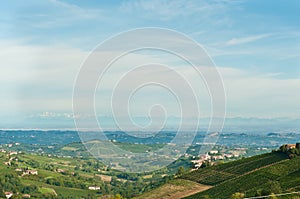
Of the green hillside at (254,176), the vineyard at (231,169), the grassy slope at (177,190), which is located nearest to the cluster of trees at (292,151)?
the green hillside at (254,176)

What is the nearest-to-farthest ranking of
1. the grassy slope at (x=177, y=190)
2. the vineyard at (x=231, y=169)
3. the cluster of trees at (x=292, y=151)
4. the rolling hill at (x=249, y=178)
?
the rolling hill at (x=249, y=178), the cluster of trees at (x=292, y=151), the grassy slope at (x=177, y=190), the vineyard at (x=231, y=169)

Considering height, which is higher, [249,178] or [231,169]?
[249,178]

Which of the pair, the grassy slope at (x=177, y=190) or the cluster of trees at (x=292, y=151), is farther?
the grassy slope at (x=177, y=190)

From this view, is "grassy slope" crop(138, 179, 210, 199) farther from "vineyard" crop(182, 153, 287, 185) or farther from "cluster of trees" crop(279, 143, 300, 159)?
"cluster of trees" crop(279, 143, 300, 159)

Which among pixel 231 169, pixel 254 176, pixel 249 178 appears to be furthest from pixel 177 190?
pixel 254 176

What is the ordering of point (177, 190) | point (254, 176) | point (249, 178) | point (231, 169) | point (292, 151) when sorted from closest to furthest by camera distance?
point (249, 178), point (254, 176), point (292, 151), point (177, 190), point (231, 169)

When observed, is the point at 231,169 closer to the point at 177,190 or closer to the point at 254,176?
the point at 177,190

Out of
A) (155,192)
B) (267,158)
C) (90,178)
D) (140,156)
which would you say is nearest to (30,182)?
(90,178)

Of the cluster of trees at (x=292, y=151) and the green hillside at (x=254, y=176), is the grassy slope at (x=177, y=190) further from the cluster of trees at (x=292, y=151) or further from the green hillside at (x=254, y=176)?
the cluster of trees at (x=292, y=151)
